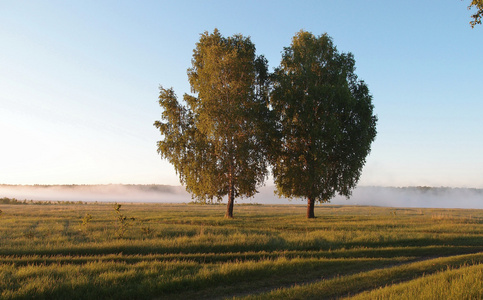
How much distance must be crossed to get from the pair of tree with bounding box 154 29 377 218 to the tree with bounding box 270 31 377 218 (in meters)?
0.11

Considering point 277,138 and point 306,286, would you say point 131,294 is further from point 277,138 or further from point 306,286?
point 277,138

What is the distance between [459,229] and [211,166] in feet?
74.5

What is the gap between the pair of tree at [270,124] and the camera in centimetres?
3531

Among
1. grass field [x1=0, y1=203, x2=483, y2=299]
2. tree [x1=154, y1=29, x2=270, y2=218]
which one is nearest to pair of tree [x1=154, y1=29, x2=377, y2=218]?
tree [x1=154, y1=29, x2=270, y2=218]

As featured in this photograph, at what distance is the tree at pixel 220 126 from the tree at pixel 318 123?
2.62 meters

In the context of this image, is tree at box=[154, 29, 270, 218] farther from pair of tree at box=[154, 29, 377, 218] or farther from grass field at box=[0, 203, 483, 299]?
grass field at box=[0, 203, 483, 299]

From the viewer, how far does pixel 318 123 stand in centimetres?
3538

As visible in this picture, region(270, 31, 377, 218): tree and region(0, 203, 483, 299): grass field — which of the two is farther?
region(270, 31, 377, 218): tree

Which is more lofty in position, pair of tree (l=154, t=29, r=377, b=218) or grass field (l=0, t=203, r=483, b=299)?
pair of tree (l=154, t=29, r=377, b=218)

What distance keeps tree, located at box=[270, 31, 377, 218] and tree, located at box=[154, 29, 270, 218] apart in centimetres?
262

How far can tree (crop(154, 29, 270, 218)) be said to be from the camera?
3519 centimetres

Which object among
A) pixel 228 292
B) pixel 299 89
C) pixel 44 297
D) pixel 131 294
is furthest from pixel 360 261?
pixel 299 89

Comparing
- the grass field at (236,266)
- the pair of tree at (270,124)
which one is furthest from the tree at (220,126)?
the grass field at (236,266)

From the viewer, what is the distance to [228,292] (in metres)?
11.1
